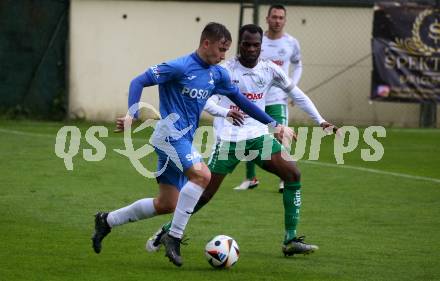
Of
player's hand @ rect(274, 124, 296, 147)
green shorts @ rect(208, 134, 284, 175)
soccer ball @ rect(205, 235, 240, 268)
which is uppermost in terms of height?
player's hand @ rect(274, 124, 296, 147)

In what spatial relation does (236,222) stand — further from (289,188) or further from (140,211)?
(140,211)

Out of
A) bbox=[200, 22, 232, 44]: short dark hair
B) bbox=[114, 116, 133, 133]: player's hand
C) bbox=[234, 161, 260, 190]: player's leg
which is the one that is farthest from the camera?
bbox=[234, 161, 260, 190]: player's leg

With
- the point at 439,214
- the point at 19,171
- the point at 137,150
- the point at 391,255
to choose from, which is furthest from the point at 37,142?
the point at 391,255

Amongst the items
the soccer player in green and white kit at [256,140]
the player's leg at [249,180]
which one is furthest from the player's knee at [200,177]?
the player's leg at [249,180]

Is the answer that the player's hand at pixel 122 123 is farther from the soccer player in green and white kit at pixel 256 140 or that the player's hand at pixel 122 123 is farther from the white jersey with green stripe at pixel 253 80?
the white jersey with green stripe at pixel 253 80

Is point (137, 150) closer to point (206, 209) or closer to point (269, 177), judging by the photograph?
point (269, 177)

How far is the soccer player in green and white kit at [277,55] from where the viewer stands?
13.5m

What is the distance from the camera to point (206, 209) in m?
12.1

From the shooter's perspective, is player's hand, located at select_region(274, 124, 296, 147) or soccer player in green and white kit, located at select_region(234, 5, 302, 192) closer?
player's hand, located at select_region(274, 124, 296, 147)

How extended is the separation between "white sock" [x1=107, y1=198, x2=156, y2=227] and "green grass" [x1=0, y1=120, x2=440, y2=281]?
30 cm

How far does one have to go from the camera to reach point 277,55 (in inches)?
577

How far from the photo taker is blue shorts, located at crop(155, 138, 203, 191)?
339 inches

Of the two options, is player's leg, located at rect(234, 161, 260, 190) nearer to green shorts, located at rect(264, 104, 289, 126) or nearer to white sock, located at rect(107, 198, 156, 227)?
green shorts, located at rect(264, 104, 289, 126)

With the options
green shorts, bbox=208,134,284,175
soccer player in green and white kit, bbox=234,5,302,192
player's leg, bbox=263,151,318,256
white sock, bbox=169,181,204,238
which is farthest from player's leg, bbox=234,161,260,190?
white sock, bbox=169,181,204,238
